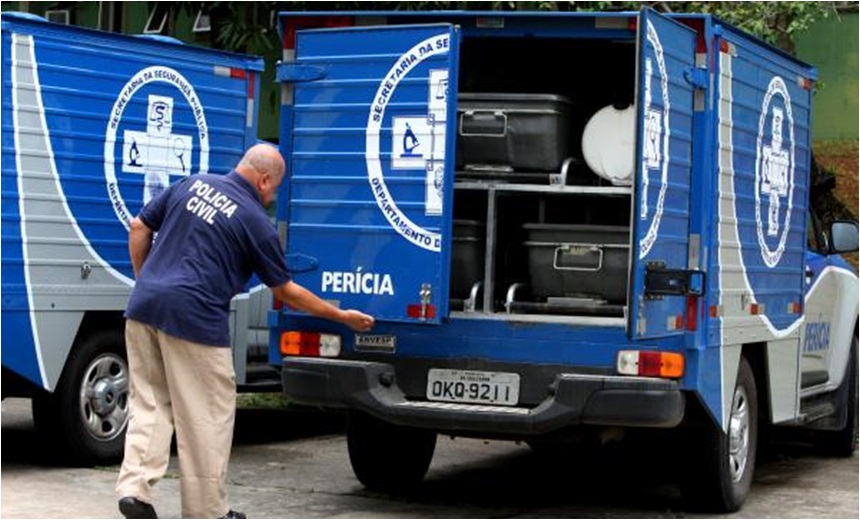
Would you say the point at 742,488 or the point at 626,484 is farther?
the point at 626,484

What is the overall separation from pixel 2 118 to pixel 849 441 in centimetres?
614

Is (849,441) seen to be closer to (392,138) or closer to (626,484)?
(626,484)

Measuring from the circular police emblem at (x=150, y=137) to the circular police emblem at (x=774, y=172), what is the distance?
355cm

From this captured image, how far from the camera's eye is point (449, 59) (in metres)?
8.31

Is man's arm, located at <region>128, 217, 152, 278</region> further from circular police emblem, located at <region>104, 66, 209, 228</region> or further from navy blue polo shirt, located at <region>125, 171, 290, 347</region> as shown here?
circular police emblem, located at <region>104, 66, 209, 228</region>

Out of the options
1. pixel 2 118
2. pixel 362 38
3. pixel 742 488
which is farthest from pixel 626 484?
pixel 2 118

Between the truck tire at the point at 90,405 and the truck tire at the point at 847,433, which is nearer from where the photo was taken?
the truck tire at the point at 90,405

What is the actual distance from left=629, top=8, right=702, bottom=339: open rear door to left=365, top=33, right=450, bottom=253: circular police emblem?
1000mm

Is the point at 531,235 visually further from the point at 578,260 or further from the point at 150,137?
the point at 150,137

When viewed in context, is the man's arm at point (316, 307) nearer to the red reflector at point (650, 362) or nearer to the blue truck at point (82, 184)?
the red reflector at point (650, 362)

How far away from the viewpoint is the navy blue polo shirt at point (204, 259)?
7.53 meters

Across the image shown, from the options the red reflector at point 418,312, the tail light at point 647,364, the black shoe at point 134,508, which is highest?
the red reflector at point 418,312

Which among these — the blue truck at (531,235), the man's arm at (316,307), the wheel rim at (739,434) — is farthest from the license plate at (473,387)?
the wheel rim at (739,434)

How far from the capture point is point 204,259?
7.56m
